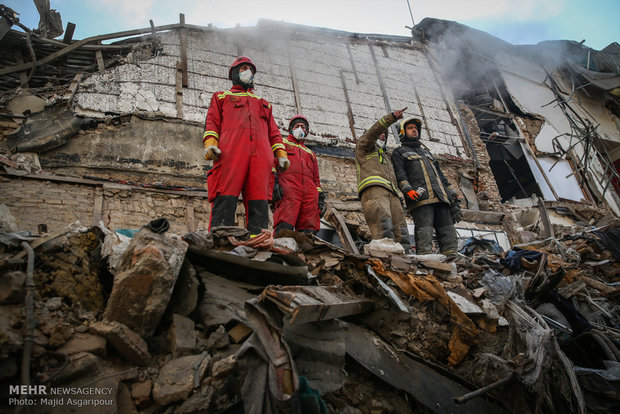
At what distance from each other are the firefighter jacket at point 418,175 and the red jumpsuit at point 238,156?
6.82ft

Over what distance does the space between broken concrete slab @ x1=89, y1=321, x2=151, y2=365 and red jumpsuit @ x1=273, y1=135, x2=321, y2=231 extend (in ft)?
8.96

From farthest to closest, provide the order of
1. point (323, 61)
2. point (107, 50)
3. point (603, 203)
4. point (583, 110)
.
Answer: point (583, 110)
point (603, 203)
point (323, 61)
point (107, 50)

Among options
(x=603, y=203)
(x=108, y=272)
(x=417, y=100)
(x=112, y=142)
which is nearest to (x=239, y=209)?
(x=112, y=142)

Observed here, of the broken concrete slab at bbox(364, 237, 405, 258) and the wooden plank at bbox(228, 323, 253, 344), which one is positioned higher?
the broken concrete slab at bbox(364, 237, 405, 258)

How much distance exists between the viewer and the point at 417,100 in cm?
1034

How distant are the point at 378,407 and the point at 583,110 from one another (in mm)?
16594

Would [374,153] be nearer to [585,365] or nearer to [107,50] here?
[585,365]

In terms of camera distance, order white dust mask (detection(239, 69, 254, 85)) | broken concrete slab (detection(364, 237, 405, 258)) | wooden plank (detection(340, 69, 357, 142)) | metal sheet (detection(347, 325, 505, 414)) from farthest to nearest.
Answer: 1. wooden plank (detection(340, 69, 357, 142))
2. white dust mask (detection(239, 69, 254, 85))
3. broken concrete slab (detection(364, 237, 405, 258))
4. metal sheet (detection(347, 325, 505, 414))

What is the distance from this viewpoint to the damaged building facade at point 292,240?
1.84 meters

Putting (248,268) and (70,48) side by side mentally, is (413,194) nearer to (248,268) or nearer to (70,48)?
(248,268)

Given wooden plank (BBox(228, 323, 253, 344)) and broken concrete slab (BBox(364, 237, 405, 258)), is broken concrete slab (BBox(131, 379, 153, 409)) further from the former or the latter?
broken concrete slab (BBox(364, 237, 405, 258))

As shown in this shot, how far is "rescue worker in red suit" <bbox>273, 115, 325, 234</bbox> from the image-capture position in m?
4.48

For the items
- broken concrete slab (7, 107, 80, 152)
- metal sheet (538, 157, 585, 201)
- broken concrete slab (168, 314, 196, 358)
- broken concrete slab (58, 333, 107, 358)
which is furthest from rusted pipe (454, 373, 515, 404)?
metal sheet (538, 157, 585, 201)

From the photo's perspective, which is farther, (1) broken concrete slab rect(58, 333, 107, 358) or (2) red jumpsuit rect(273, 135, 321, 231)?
(2) red jumpsuit rect(273, 135, 321, 231)
